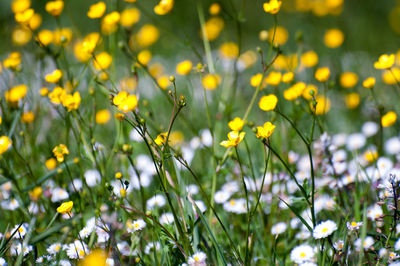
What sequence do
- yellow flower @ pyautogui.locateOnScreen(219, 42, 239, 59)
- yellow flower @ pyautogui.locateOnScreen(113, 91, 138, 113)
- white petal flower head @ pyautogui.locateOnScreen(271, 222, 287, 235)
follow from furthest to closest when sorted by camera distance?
yellow flower @ pyautogui.locateOnScreen(219, 42, 239, 59) → white petal flower head @ pyautogui.locateOnScreen(271, 222, 287, 235) → yellow flower @ pyautogui.locateOnScreen(113, 91, 138, 113)

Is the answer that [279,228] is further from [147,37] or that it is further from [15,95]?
[147,37]

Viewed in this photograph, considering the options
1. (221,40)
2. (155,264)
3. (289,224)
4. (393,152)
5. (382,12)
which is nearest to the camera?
(155,264)

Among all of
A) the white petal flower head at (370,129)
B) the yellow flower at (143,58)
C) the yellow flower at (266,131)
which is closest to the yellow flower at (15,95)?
the yellow flower at (143,58)

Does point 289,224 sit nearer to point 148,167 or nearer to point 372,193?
point 372,193

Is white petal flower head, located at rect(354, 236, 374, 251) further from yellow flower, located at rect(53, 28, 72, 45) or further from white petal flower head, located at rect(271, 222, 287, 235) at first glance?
yellow flower, located at rect(53, 28, 72, 45)

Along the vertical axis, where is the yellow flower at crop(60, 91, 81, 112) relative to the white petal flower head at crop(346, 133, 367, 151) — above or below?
below

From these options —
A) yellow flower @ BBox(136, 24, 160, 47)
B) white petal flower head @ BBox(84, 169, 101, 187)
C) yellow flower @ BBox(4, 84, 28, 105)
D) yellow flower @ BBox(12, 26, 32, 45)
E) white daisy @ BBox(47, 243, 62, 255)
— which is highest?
yellow flower @ BBox(136, 24, 160, 47)

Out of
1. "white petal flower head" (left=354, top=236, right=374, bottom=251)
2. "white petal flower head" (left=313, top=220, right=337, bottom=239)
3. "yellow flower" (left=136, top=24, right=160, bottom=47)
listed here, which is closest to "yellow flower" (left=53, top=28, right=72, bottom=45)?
"yellow flower" (left=136, top=24, right=160, bottom=47)

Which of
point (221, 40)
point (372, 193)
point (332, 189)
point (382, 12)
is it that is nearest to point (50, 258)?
point (332, 189)

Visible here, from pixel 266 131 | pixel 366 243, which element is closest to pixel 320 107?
pixel 366 243
